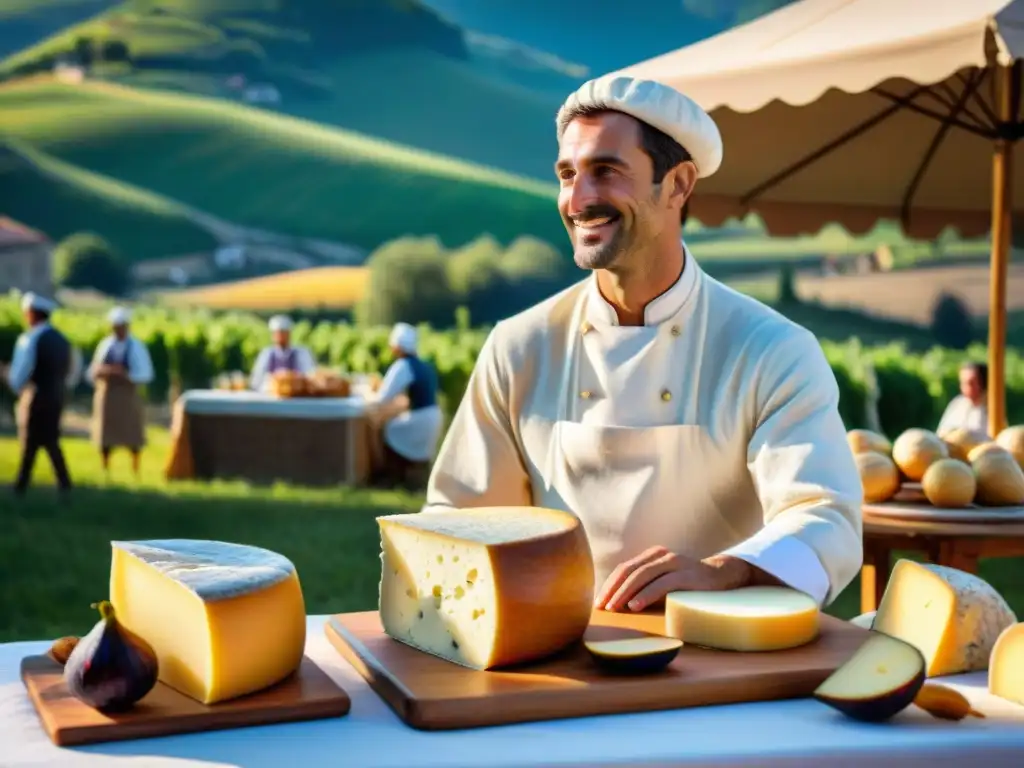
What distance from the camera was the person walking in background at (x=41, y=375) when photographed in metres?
9.12

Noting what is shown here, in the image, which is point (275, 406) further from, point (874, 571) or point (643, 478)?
point (643, 478)

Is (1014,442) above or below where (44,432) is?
above

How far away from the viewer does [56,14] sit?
78.2 ft

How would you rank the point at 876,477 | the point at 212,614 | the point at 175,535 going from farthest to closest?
the point at 175,535
the point at 876,477
the point at 212,614

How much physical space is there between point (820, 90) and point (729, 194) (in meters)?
1.68

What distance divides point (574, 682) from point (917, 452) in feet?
7.64

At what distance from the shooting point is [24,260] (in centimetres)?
2066

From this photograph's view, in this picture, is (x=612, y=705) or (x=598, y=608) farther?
(x=598, y=608)

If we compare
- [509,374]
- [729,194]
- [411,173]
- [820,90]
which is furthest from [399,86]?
[509,374]

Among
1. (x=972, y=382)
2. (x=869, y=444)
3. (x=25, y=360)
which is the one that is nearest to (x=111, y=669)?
(x=869, y=444)

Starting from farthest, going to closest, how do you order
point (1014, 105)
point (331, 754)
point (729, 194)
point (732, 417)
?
point (729, 194)
point (1014, 105)
point (732, 417)
point (331, 754)

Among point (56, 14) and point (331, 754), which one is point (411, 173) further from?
point (331, 754)

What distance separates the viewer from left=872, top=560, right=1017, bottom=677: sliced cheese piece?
1.69m

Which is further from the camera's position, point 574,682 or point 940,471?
point 940,471
